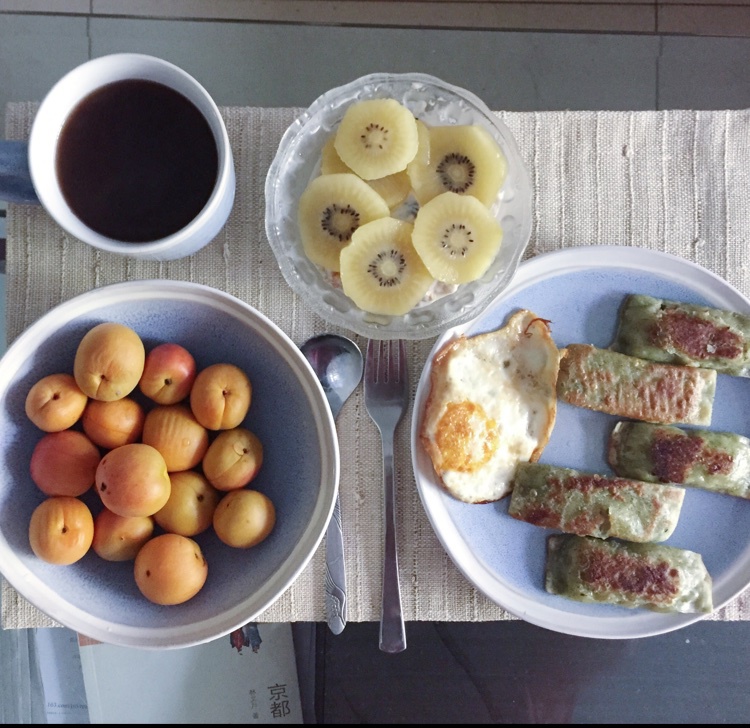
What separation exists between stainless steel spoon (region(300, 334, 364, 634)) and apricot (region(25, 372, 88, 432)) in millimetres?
313

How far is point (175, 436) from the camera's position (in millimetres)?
853

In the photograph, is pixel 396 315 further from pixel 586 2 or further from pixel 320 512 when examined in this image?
pixel 586 2

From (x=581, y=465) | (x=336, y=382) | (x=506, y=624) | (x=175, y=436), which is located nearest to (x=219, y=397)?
(x=175, y=436)

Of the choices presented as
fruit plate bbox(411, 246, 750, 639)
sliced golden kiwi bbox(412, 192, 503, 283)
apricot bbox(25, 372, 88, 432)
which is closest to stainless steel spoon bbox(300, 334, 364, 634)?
fruit plate bbox(411, 246, 750, 639)

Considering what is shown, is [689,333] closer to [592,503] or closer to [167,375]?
[592,503]

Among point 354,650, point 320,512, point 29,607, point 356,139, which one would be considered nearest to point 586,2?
point 356,139

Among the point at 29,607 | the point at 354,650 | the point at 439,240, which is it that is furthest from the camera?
the point at 354,650

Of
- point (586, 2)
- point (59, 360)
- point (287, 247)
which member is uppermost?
point (586, 2)

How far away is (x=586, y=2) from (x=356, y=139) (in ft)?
2.25

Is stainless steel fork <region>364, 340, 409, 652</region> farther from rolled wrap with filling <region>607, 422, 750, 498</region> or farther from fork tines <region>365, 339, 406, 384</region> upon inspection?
rolled wrap with filling <region>607, 422, 750, 498</region>

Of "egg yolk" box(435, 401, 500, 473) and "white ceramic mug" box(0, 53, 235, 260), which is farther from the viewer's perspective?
"egg yolk" box(435, 401, 500, 473)

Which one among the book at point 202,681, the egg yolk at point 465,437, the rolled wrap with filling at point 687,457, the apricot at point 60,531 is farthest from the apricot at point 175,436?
the rolled wrap with filling at point 687,457

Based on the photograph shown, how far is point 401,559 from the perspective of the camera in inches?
39.1

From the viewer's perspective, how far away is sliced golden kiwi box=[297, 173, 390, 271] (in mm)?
811
